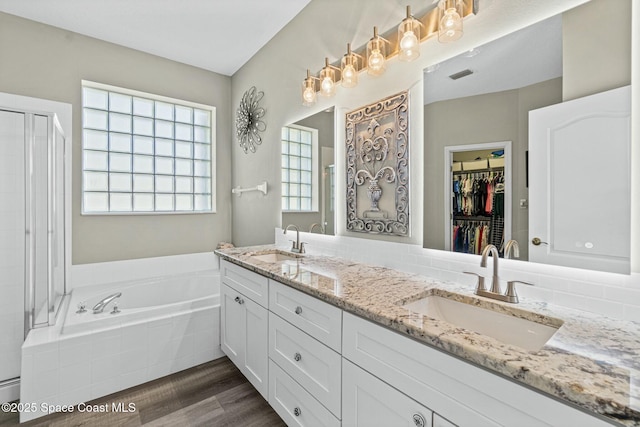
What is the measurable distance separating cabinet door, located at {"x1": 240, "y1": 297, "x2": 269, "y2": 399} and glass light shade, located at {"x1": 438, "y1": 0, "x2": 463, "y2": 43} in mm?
1658

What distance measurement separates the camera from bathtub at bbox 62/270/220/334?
1991mm

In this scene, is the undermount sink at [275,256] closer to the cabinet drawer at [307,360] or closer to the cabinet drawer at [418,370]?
the cabinet drawer at [307,360]

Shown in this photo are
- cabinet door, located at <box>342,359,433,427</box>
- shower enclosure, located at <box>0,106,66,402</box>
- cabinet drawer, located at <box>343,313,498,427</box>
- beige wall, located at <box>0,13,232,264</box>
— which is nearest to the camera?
cabinet drawer, located at <box>343,313,498,427</box>

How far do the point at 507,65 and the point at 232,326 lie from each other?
2203mm

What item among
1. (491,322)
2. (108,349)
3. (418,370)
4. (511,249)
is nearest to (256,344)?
(108,349)

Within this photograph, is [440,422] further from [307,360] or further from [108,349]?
[108,349]

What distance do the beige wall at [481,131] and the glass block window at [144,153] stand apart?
9.08 feet

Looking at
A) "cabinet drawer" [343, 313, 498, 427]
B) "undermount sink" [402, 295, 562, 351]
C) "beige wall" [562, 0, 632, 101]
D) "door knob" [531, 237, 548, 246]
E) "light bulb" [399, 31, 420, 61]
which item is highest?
"light bulb" [399, 31, 420, 61]

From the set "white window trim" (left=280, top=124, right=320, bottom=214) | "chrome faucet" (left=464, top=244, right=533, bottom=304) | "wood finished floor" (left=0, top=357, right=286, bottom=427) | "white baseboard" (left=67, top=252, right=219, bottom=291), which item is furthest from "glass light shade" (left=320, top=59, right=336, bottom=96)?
"white baseboard" (left=67, top=252, right=219, bottom=291)

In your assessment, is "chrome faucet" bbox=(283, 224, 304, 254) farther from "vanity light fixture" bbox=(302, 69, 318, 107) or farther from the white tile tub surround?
"vanity light fixture" bbox=(302, 69, 318, 107)

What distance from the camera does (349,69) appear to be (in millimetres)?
1821

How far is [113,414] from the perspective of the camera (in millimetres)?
1776

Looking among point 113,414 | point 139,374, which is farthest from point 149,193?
point 113,414

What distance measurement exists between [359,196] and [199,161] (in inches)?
94.7
